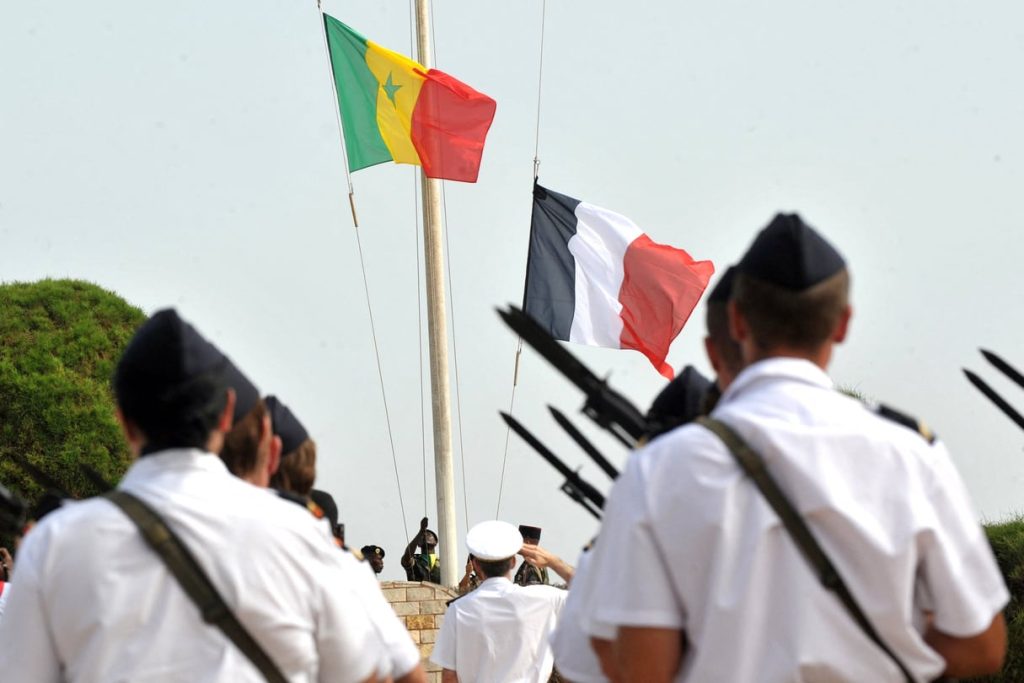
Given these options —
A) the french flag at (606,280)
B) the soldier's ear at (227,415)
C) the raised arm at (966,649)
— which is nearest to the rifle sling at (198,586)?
the soldier's ear at (227,415)

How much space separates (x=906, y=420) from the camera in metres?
3.01

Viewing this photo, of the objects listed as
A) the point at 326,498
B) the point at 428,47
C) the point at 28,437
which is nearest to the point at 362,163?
the point at 428,47

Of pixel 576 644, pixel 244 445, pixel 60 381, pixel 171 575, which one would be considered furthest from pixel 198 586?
pixel 60 381

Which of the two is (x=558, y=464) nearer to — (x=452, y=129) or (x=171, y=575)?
(x=171, y=575)

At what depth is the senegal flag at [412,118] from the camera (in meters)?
15.0

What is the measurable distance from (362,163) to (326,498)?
9.81m

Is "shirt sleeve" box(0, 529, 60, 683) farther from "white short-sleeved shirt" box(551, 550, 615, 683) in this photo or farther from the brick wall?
the brick wall

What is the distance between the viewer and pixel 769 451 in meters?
2.78

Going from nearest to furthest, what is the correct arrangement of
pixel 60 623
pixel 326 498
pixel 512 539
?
pixel 60 623 < pixel 326 498 < pixel 512 539

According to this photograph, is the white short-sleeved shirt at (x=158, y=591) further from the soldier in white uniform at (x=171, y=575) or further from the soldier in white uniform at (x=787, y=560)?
the soldier in white uniform at (x=787, y=560)

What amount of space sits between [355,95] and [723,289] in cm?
1247

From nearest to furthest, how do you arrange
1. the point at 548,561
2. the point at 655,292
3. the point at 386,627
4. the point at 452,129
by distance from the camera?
1. the point at 386,627
2. the point at 548,561
3. the point at 452,129
4. the point at 655,292

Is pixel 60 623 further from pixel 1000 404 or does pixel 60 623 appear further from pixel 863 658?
pixel 1000 404

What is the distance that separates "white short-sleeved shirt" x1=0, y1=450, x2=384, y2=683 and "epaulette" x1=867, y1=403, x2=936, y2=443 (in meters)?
1.22
